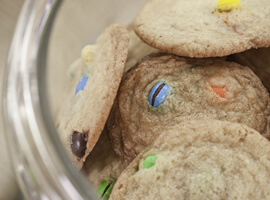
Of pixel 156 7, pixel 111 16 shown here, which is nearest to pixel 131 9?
pixel 111 16

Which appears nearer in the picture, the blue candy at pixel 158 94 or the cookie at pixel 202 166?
the cookie at pixel 202 166

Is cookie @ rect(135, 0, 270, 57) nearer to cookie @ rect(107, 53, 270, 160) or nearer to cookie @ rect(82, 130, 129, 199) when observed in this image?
cookie @ rect(107, 53, 270, 160)

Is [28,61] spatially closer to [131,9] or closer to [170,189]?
[170,189]

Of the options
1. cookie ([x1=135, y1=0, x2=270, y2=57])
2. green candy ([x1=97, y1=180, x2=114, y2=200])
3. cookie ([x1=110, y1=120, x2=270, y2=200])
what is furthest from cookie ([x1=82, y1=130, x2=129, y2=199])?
cookie ([x1=135, y1=0, x2=270, y2=57])

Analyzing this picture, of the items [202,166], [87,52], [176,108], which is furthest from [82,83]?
[202,166]

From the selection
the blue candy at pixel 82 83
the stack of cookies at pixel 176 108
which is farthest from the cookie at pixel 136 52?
the blue candy at pixel 82 83

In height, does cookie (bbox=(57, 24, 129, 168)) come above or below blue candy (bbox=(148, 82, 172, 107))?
above

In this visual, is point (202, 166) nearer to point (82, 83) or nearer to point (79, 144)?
point (79, 144)

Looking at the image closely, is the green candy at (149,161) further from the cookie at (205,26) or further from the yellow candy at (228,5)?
the yellow candy at (228,5)

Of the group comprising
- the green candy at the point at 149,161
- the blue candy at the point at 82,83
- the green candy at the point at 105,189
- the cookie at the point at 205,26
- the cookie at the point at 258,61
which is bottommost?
the green candy at the point at 105,189
